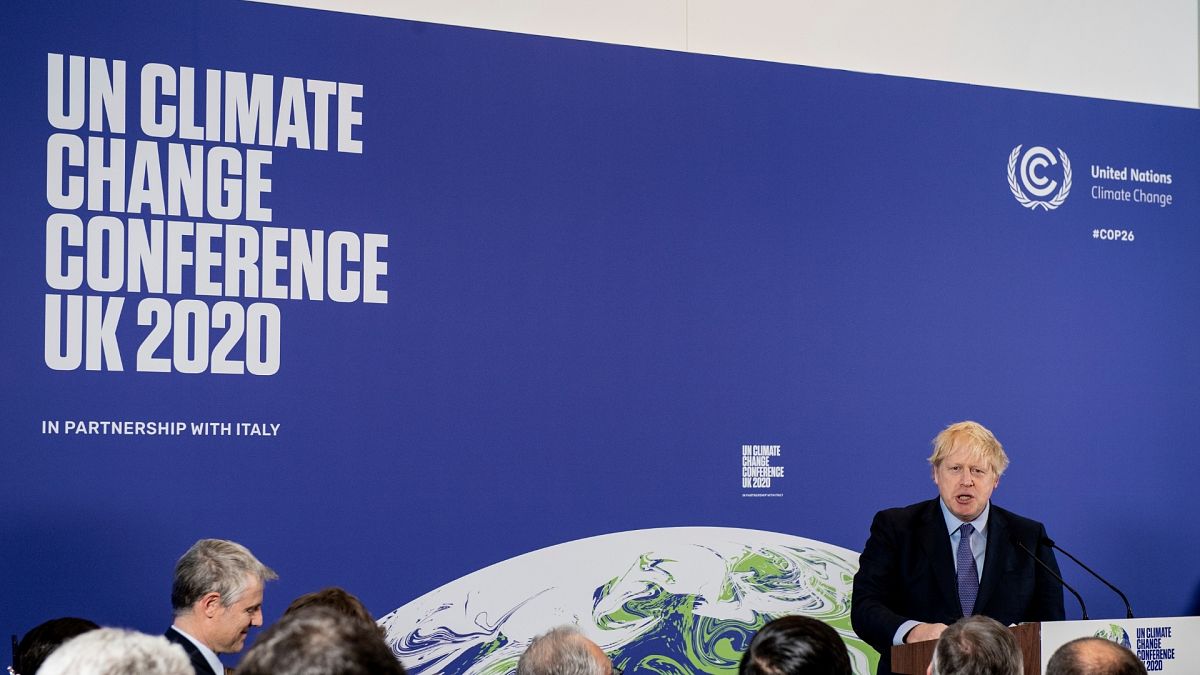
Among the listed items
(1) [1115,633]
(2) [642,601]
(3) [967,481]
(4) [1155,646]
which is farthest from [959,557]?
(2) [642,601]

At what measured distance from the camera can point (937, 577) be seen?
159 inches

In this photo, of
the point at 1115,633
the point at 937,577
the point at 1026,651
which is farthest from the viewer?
the point at 937,577

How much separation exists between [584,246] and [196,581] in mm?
2053

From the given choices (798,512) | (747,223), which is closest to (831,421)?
(798,512)

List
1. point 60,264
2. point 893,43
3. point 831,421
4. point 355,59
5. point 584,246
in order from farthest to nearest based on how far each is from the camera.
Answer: point 893,43
point 831,421
point 584,246
point 355,59
point 60,264

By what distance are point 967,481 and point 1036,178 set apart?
2077 mm

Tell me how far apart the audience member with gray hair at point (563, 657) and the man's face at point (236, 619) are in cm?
124

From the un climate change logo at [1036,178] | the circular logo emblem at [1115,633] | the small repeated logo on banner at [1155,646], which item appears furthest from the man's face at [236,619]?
the un climate change logo at [1036,178]

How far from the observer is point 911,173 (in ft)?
17.7

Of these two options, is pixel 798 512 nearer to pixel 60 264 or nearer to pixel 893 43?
pixel 893 43

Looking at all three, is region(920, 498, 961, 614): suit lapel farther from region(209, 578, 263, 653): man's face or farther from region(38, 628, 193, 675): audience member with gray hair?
region(38, 628, 193, 675): audience member with gray hair

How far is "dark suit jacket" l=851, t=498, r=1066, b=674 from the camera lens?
4.02 meters

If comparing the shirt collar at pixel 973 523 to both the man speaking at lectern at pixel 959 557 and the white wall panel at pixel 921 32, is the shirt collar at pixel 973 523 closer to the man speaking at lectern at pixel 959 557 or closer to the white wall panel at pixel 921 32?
the man speaking at lectern at pixel 959 557

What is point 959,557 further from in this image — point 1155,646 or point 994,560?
point 1155,646
